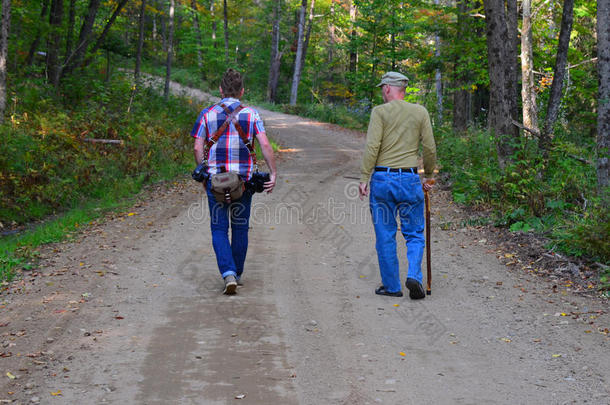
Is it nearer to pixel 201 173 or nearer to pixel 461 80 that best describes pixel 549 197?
pixel 201 173

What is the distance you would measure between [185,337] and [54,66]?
55.0ft

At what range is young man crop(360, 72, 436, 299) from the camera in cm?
630

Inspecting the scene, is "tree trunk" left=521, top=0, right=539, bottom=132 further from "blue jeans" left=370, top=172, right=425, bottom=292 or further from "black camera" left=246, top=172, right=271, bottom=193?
"black camera" left=246, top=172, right=271, bottom=193

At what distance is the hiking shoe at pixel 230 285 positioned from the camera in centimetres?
621

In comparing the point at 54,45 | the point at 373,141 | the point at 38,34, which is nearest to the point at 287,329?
the point at 373,141

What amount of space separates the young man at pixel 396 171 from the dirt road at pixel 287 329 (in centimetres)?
46

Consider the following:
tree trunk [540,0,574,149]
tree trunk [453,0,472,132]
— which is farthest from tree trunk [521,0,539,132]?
tree trunk [453,0,472,132]

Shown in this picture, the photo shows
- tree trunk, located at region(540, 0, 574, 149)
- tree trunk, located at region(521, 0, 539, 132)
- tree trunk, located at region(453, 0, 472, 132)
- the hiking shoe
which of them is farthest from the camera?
tree trunk, located at region(453, 0, 472, 132)

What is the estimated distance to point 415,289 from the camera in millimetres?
6309

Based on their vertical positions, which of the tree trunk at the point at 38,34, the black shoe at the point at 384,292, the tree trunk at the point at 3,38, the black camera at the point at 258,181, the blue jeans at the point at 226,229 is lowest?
the black shoe at the point at 384,292

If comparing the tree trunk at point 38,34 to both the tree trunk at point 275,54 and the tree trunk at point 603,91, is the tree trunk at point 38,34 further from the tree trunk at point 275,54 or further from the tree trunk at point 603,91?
the tree trunk at point 275,54

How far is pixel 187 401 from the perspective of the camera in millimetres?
3887

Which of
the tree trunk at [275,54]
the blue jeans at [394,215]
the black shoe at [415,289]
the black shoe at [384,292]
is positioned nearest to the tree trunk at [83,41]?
the blue jeans at [394,215]

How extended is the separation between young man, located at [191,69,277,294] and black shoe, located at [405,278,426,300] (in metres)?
1.78
